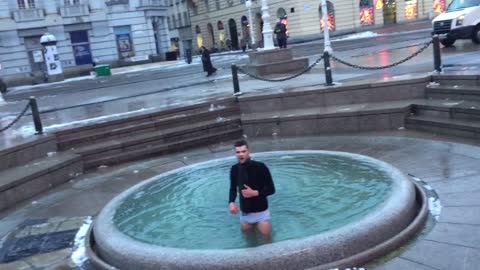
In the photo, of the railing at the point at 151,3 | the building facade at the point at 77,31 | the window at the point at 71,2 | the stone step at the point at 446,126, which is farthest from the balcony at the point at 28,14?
the stone step at the point at 446,126

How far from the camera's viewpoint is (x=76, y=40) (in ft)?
146

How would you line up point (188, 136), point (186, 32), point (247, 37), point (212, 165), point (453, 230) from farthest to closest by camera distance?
1. point (186, 32)
2. point (247, 37)
3. point (188, 136)
4. point (212, 165)
5. point (453, 230)

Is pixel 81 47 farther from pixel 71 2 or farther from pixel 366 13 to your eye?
pixel 366 13

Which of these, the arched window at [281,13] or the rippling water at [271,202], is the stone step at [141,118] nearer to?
the rippling water at [271,202]

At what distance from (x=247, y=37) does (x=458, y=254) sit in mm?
58974

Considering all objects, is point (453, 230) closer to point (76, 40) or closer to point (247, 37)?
point (76, 40)

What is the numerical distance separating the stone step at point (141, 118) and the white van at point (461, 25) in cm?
1138

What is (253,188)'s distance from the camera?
550 cm

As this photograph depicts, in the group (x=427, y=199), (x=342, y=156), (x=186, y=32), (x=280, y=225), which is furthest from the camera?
(x=186, y=32)

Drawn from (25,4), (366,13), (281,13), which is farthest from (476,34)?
(281,13)

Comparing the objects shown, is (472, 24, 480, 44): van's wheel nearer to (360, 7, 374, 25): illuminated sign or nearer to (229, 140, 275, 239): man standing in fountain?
(229, 140, 275, 239): man standing in fountain

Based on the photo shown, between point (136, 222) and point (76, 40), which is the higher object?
point (76, 40)

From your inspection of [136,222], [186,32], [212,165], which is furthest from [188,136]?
[186,32]

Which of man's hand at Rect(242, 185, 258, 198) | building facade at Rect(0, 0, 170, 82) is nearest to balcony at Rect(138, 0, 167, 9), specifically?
building facade at Rect(0, 0, 170, 82)
